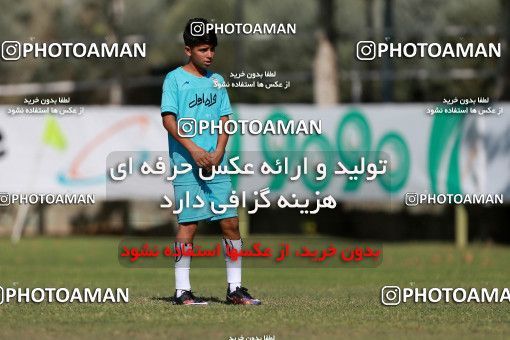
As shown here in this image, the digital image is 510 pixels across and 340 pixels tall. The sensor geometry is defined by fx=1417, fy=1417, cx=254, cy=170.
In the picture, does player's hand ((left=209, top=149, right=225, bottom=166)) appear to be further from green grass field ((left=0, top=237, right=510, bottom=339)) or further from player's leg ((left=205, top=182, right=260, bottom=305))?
green grass field ((left=0, top=237, right=510, bottom=339))

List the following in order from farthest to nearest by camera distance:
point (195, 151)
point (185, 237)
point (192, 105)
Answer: point (185, 237) < point (192, 105) < point (195, 151)

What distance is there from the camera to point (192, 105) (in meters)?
11.9

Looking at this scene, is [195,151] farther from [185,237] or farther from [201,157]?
[185,237]

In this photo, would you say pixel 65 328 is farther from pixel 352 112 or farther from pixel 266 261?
pixel 352 112

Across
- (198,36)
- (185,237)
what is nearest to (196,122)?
(198,36)

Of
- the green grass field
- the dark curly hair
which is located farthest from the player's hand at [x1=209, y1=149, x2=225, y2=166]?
the green grass field

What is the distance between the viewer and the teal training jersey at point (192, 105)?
11.9m

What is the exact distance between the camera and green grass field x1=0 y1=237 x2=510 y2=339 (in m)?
10.4

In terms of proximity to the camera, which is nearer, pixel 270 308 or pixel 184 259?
pixel 270 308

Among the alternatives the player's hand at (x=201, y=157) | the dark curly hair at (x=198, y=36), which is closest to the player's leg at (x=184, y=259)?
the player's hand at (x=201, y=157)

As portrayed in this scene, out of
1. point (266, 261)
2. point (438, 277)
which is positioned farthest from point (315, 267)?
point (438, 277)

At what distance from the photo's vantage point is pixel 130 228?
97.7ft

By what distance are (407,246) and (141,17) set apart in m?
32.9

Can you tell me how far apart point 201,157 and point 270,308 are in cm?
140
